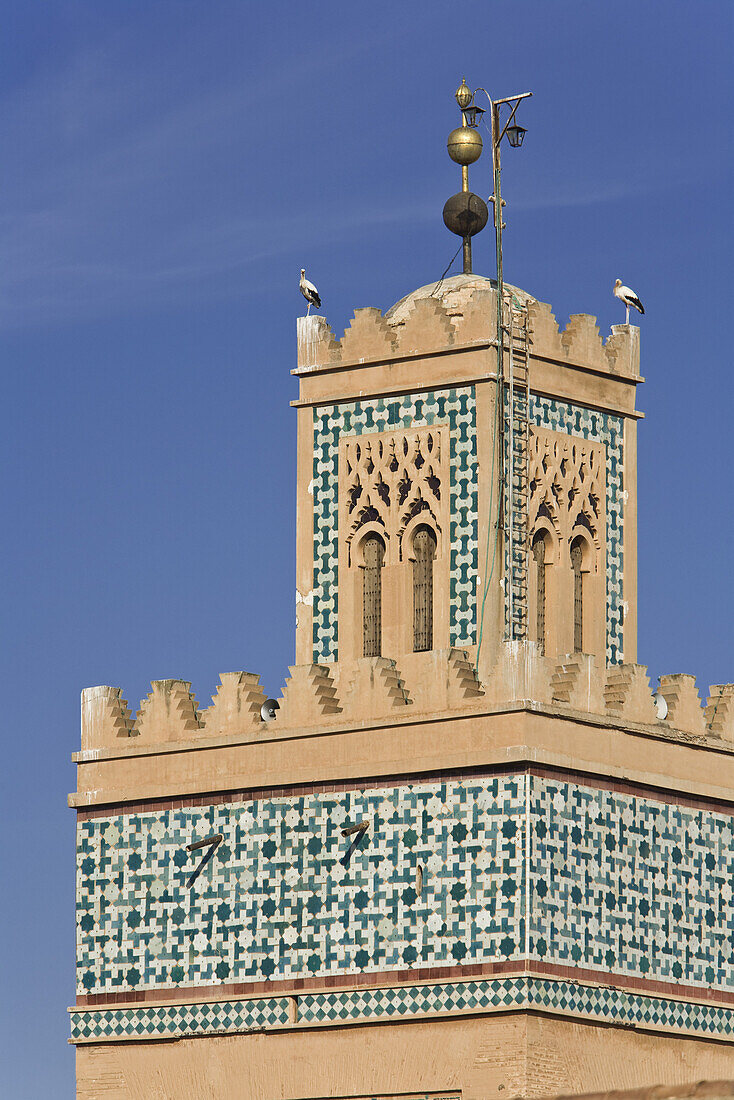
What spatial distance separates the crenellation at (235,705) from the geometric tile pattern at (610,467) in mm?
3749

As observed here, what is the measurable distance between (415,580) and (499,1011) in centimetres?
495

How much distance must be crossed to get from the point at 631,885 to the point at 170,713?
5.25 metres

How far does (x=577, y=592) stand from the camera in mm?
31062

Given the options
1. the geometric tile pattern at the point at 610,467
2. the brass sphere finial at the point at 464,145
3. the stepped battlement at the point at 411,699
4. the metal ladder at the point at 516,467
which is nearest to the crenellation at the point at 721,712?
the stepped battlement at the point at 411,699

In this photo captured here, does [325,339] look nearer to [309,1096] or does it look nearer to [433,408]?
[433,408]

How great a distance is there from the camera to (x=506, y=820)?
28016 millimetres

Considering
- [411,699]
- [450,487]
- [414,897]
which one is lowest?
[414,897]

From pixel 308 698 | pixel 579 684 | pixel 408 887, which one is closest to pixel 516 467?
pixel 579 684

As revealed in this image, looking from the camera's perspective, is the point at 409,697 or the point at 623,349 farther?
the point at 623,349

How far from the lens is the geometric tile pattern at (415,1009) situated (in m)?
27.8

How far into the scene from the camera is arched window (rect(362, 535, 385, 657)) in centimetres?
3070

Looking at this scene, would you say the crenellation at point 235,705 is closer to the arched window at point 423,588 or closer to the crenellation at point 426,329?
the arched window at point 423,588

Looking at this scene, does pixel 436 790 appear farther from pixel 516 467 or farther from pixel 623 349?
pixel 623 349

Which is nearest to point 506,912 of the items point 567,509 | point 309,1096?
point 309,1096
